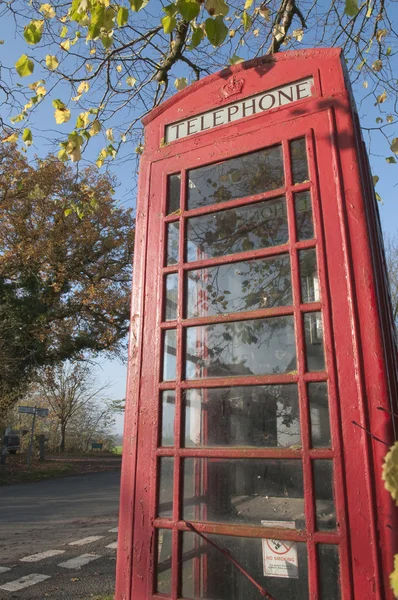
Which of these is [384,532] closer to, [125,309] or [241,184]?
[241,184]

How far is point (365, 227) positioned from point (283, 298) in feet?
1.55

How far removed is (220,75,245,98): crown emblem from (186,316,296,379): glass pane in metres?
1.36

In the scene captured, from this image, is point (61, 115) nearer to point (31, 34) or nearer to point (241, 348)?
point (31, 34)

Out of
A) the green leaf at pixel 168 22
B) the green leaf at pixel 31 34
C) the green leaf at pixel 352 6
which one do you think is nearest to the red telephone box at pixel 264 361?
the green leaf at pixel 168 22

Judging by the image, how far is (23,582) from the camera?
14.3 ft

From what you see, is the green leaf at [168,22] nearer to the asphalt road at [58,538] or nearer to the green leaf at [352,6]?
the green leaf at [352,6]

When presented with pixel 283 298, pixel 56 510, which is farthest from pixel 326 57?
pixel 56 510

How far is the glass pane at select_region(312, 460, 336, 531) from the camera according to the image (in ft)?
5.86

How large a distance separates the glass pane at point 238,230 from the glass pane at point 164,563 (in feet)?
4.36

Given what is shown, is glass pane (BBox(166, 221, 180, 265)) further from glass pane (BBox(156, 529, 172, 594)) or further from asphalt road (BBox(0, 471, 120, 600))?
asphalt road (BBox(0, 471, 120, 600))

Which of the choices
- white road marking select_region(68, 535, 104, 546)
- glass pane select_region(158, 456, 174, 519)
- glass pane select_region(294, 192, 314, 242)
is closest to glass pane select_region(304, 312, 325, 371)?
glass pane select_region(294, 192, 314, 242)

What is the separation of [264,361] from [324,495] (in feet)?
1.93

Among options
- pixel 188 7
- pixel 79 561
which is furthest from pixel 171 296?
pixel 79 561

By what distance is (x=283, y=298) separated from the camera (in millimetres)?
2127
